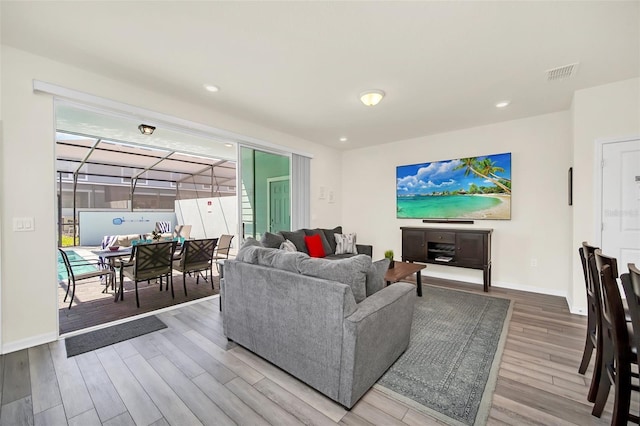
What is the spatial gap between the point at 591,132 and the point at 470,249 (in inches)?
78.9

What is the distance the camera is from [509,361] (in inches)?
88.3

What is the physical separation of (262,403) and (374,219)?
4.38 m

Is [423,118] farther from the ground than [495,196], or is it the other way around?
[423,118]

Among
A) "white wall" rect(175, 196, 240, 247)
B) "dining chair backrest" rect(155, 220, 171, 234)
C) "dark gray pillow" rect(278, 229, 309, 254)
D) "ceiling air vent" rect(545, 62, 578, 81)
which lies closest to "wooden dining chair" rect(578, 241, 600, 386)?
"ceiling air vent" rect(545, 62, 578, 81)

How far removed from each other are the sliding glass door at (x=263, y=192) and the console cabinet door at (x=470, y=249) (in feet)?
9.65

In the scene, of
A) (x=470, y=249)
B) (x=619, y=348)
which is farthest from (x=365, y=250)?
(x=619, y=348)

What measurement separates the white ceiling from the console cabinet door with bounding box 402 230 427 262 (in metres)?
2.16

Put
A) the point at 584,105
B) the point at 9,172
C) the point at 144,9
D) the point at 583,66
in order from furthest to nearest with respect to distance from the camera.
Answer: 1. the point at 584,105
2. the point at 583,66
3. the point at 9,172
4. the point at 144,9

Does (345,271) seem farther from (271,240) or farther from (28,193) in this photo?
(28,193)

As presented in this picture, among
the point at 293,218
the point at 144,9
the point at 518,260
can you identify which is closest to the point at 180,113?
the point at 144,9

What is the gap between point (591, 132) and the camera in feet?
10.2

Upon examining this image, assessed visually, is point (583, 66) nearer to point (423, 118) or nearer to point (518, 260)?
point (423, 118)

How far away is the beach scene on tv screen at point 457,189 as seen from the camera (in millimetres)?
4281

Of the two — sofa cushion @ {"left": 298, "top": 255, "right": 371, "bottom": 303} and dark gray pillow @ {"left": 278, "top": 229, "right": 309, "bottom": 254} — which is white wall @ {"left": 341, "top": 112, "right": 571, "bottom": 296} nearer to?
dark gray pillow @ {"left": 278, "top": 229, "right": 309, "bottom": 254}
